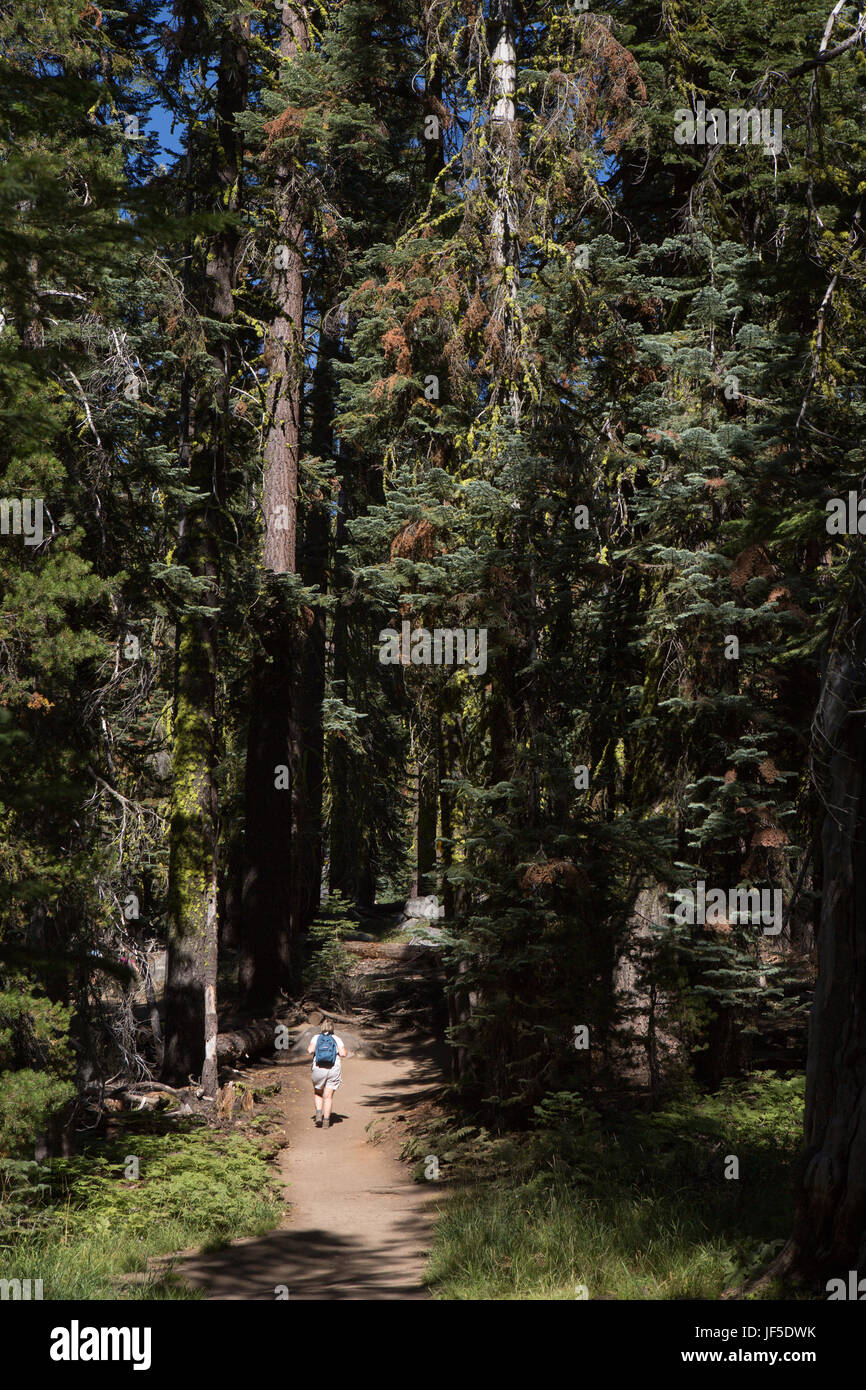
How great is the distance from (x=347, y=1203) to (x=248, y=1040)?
251 inches

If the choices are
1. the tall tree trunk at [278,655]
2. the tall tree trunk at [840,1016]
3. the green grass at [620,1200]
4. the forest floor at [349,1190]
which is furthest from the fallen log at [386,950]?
the tall tree trunk at [840,1016]

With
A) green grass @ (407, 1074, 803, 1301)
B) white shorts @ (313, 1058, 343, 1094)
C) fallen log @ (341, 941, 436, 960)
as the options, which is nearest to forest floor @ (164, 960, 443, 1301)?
green grass @ (407, 1074, 803, 1301)

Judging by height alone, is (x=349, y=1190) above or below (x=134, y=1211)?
below

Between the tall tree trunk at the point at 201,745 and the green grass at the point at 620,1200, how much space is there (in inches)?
147

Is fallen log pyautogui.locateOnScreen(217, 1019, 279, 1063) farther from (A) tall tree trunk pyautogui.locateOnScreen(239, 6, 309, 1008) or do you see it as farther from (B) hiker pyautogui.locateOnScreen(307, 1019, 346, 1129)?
(B) hiker pyautogui.locateOnScreen(307, 1019, 346, 1129)

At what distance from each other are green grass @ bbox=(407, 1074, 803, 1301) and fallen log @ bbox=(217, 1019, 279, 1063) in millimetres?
4374

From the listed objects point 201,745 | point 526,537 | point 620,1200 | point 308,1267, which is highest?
point 526,537

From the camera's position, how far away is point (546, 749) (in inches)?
452

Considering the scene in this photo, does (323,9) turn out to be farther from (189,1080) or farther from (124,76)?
(189,1080)

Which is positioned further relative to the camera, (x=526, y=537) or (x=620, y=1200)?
(x=526, y=537)

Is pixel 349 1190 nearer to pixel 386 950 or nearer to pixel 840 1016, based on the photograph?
pixel 840 1016

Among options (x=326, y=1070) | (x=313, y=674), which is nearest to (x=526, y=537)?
(x=326, y=1070)

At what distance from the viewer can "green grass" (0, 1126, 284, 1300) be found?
764cm

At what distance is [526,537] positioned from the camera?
12.1 metres
